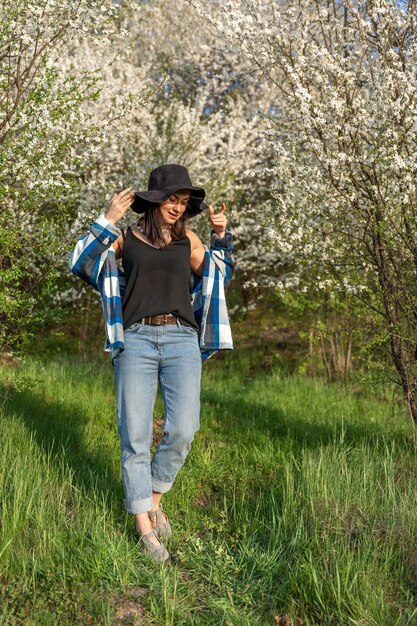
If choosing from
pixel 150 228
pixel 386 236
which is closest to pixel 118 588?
pixel 150 228

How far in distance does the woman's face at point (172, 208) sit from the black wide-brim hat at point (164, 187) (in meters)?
0.05

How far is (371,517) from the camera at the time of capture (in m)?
3.86

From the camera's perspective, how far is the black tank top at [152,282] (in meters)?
3.67

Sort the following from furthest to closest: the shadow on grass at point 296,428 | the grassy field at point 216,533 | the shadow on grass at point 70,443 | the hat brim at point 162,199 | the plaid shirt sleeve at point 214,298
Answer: the shadow on grass at point 296,428 < the shadow on grass at point 70,443 < the plaid shirt sleeve at point 214,298 < the hat brim at point 162,199 < the grassy field at point 216,533

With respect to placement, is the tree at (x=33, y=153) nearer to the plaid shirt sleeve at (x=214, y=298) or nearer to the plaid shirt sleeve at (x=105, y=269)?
the plaid shirt sleeve at (x=105, y=269)

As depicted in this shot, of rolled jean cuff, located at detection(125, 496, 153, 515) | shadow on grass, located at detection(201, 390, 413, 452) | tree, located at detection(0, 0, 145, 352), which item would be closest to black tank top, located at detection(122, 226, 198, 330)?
rolled jean cuff, located at detection(125, 496, 153, 515)

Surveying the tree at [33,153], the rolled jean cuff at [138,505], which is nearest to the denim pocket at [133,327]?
the rolled jean cuff at [138,505]

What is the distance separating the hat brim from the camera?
366cm

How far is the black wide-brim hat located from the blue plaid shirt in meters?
0.23

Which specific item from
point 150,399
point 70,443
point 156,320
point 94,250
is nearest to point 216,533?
point 150,399

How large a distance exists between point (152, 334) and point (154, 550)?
3.41 ft

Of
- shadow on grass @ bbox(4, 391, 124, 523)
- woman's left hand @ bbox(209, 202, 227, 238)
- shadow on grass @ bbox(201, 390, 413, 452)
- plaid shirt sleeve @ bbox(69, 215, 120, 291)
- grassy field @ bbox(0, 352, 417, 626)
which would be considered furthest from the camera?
shadow on grass @ bbox(201, 390, 413, 452)

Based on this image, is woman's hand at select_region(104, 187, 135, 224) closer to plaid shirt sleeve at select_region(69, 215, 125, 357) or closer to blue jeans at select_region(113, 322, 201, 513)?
plaid shirt sleeve at select_region(69, 215, 125, 357)

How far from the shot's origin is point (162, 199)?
3.67 metres
